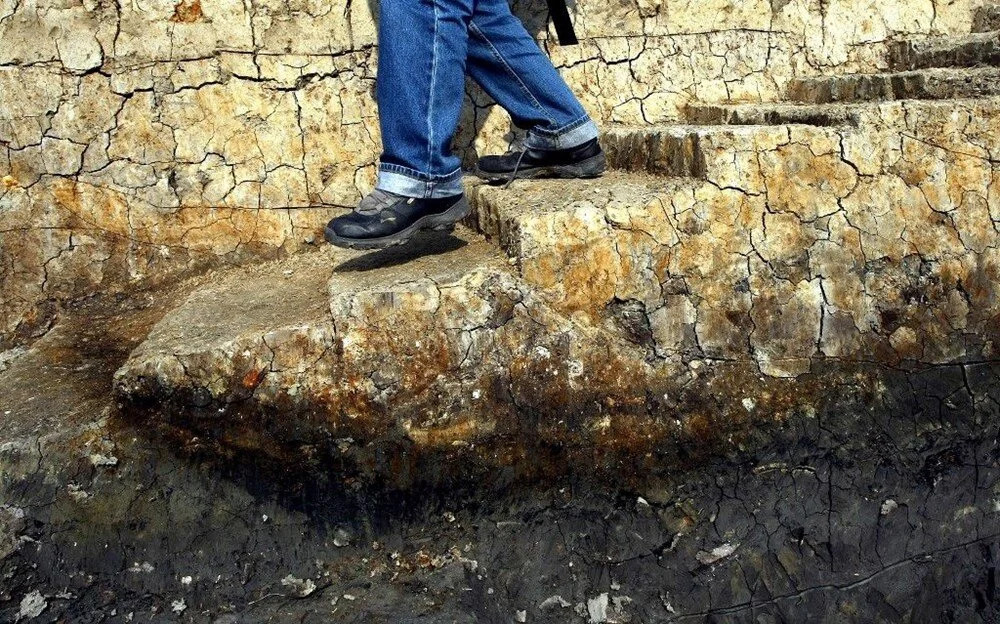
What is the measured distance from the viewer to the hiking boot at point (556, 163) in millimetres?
2146

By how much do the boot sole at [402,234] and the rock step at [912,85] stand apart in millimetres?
1216

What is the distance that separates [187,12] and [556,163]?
109 cm

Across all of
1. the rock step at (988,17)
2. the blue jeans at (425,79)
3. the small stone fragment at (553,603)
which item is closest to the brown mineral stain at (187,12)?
the blue jeans at (425,79)

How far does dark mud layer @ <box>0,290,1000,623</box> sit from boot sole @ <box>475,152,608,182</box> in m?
0.77

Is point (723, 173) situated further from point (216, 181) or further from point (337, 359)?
point (216, 181)

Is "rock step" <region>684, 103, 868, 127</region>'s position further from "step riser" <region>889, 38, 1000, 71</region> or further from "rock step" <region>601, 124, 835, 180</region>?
"step riser" <region>889, 38, 1000, 71</region>

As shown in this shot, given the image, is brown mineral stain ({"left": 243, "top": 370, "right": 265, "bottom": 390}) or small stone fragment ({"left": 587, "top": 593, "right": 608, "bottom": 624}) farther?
brown mineral stain ({"left": 243, "top": 370, "right": 265, "bottom": 390})

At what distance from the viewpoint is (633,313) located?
192 centimetres

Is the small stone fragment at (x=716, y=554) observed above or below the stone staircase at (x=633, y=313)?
below

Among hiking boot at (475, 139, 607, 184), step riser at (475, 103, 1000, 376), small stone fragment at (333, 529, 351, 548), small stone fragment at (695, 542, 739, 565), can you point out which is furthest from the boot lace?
small stone fragment at (695, 542, 739, 565)

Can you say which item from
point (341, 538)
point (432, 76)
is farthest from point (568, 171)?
point (341, 538)

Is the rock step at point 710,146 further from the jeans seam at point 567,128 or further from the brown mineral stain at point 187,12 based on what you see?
the brown mineral stain at point 187,12

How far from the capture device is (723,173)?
1967 mm

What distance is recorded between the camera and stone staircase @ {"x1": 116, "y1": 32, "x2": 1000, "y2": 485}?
5.76 feet
